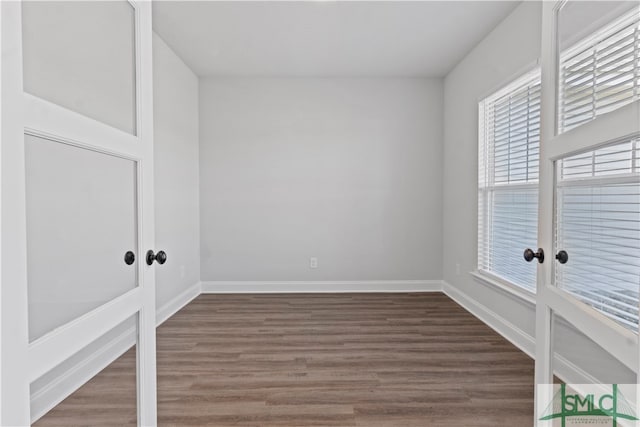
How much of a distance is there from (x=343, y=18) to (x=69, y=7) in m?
2.44

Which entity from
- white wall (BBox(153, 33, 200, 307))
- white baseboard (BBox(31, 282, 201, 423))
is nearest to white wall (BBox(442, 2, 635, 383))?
white baseboard (BBox(31, 282, 201, 423))

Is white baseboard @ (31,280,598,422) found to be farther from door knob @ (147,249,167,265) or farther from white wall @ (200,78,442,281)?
door knob @ (147,249,167,265)

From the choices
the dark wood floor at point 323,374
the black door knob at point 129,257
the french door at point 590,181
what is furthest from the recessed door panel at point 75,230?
the french door at point 590,181

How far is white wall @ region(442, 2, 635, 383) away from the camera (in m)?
2.75

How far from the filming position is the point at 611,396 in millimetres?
1035

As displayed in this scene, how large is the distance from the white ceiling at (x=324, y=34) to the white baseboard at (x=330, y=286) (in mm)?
2527

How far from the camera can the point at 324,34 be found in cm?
331

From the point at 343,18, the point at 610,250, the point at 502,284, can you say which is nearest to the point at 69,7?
the point at 610,250

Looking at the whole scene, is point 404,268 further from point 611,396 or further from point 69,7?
point 69,7

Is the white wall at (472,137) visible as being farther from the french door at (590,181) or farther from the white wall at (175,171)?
the white wall at (175,171)

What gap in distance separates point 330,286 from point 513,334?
215 cm

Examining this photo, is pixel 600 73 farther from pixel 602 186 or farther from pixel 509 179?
pixel 509 179

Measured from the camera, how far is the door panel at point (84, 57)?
2.86 ft

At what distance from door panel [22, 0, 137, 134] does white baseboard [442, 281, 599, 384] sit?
69.2 inches
